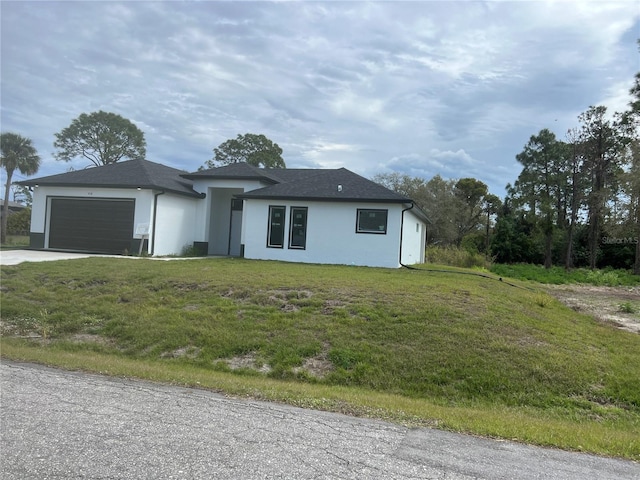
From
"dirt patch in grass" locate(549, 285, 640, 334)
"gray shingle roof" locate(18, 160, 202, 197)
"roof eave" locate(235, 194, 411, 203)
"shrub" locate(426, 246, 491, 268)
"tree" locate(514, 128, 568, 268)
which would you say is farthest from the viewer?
"tree" locate(514, 128, 568, 268)

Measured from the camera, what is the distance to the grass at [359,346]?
5.58m

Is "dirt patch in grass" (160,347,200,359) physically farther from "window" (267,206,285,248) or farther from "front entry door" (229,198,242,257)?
"front entry door" (229,198,242,257)

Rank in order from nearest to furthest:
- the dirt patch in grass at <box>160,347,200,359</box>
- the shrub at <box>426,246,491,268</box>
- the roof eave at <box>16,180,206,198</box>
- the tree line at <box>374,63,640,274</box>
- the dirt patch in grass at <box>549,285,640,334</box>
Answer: the dirt patch in grass at <box>160,347,200,359</box> → the dirt patch in grass at <box>549,285,640,334</box> → the roof eave at <box>16,180,206,198</box> → the shrub at <box>426,246,491,268</box> → the tree line at <box>374,63,640,274</box>

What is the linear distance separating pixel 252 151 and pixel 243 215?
1049 inches

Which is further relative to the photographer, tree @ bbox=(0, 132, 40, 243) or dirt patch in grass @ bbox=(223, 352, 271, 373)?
tree @ bbox=(0, 132, 40, 243)

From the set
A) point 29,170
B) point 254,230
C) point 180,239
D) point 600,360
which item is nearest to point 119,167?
point 180,239

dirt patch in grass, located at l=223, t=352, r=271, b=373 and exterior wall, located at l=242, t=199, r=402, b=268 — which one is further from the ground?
exterior wall, located at l=242, t=199, r=402, b=268

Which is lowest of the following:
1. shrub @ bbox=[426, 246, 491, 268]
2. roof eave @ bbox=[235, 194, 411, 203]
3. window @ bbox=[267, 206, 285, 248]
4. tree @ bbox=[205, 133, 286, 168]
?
shrub @ bbox=[426, 246, 491, 268]

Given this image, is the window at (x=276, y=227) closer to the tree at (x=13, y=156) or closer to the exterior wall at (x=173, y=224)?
the exterior wall at (x=173, y=224)

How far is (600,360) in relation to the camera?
23.6 feet

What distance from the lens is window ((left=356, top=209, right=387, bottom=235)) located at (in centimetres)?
1697

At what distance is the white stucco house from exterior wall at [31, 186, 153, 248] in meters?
0.04

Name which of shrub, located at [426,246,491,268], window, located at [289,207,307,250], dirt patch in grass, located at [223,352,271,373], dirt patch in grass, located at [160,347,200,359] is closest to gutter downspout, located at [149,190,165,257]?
window, located at [289,207,307,250]

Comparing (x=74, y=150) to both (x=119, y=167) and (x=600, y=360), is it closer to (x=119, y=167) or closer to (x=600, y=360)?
(x=119, y=167)
